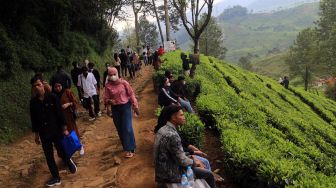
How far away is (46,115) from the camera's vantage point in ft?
26.0

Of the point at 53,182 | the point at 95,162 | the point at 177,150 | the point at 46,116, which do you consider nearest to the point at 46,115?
the point at 46,116

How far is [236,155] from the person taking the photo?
754cm

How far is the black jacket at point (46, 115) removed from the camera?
26.0 ft

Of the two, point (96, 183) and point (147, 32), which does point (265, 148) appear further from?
point (147, 32)

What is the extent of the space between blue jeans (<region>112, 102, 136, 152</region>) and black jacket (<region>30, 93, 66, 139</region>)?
4.82 ft

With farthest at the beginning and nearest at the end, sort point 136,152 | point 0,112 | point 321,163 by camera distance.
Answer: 1. point 0,112
2. point 321,163
3. point 136,152

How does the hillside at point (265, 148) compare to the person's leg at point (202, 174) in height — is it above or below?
Answer: below

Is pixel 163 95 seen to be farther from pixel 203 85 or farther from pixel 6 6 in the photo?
pixel 6 6

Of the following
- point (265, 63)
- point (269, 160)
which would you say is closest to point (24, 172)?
point (269, 160)

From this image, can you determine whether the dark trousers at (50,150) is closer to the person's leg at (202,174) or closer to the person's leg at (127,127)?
the person's leg at (127,127)

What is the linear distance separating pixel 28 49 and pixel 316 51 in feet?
160

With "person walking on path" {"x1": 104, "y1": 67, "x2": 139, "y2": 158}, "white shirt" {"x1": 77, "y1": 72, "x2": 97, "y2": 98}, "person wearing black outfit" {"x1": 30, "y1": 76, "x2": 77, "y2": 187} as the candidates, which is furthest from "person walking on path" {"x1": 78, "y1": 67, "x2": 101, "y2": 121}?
"person wearing black outfit" {"x1": 30, "y1": 76, "x2": 77, "y2": 187}

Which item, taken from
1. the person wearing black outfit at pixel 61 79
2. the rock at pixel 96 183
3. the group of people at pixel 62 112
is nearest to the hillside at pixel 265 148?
the group of people at pixel 62 112

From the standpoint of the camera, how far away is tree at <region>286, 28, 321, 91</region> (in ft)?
189
